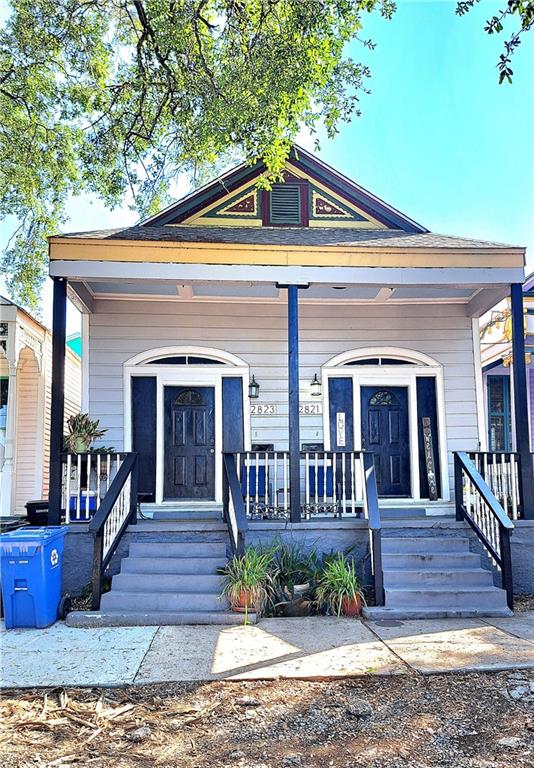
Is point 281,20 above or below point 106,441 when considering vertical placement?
above

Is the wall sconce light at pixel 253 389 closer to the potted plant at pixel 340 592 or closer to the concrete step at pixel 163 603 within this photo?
the potted plant at pixel 340 592

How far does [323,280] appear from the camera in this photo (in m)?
7.21

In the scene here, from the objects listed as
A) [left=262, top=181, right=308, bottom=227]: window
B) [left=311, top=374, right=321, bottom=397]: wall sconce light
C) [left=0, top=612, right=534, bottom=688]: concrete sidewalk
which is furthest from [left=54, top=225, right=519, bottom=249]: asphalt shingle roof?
[left=0, top=612, right=534, bottom=688]: concrete sidewalk

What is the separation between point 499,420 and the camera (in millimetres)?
12727

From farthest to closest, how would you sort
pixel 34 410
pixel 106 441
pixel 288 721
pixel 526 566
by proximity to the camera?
pixel 34 410 → pixel 106 441 → pixel 526 566 → pixel 288 721

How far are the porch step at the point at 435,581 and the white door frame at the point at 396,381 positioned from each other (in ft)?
6.28

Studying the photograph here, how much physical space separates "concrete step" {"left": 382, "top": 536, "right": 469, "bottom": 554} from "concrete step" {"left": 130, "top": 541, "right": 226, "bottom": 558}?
5.88 feet

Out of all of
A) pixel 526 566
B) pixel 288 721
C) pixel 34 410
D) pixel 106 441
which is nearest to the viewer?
pixel 288 721

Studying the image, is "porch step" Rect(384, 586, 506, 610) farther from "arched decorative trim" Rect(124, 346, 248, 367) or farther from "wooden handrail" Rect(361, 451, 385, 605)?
"arched decorative trim" Rect(124, 346, 248, 367)

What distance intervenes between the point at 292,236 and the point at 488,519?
410cm

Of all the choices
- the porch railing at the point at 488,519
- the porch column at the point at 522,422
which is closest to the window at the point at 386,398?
the porch railing at the point at 488,519

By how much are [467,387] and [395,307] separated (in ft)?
5.01

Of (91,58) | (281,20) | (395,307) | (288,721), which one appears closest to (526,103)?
(395,307)

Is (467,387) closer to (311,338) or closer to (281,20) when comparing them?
(311,338)
